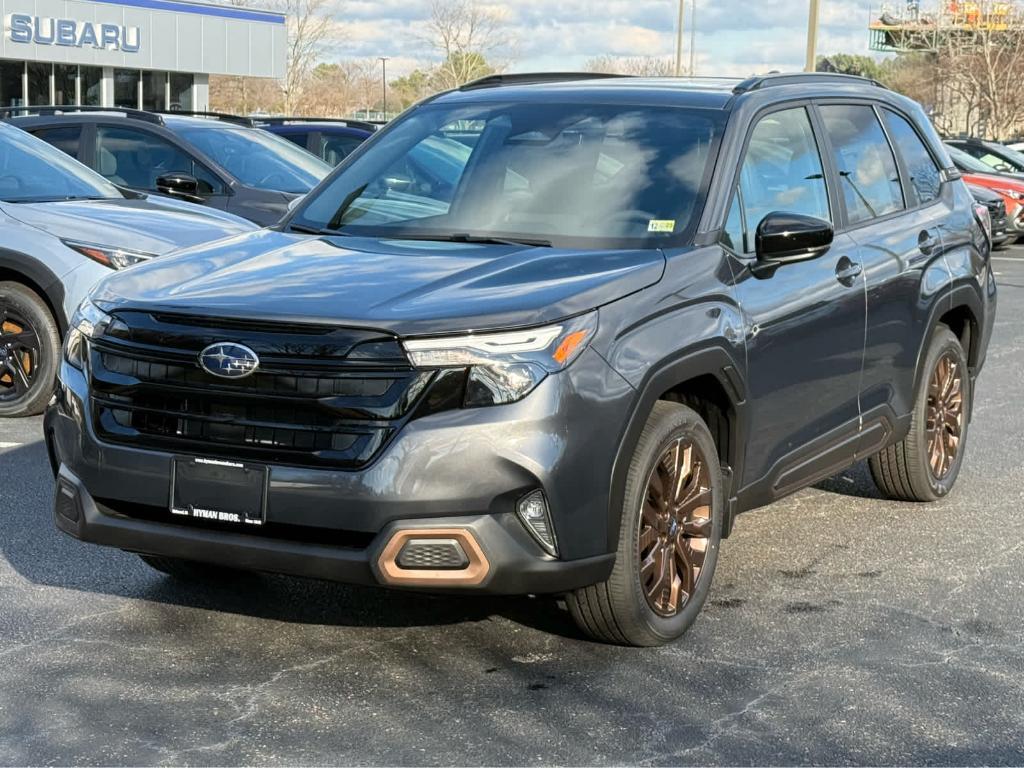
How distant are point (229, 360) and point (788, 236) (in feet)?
6.35

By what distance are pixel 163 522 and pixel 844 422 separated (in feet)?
8.72

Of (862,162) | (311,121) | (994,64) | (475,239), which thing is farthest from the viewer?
(994,64)

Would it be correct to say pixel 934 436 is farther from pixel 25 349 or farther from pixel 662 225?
pixel 25 349

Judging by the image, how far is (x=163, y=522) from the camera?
4.49 metres

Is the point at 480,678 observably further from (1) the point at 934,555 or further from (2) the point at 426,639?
(1) the point at 934,555

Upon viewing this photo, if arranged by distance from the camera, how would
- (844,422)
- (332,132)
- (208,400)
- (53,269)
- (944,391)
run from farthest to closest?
1. (332,132)
2. (53,269)
3. (944,391)
4. (844,422)
5. (208,400)

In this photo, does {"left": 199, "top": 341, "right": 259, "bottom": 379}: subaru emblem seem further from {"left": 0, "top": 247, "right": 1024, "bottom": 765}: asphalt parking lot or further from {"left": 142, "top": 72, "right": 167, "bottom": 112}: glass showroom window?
{"left": 142, "top": 72, "right": 167, "bottom": 112}: glass showroom window

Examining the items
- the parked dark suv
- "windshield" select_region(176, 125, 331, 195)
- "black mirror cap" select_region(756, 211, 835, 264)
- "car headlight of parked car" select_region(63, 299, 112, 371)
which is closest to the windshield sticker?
"black mirror cap" select_region(756, 211, 835, 264)

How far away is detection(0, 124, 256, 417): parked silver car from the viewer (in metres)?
Answer: 8.53

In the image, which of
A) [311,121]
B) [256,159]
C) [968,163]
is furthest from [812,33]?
[256,159]

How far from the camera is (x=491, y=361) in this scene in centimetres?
421

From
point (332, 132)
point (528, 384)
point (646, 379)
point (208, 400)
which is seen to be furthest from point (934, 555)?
point (332, 132)

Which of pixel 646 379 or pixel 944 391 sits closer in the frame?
pixel 646 379

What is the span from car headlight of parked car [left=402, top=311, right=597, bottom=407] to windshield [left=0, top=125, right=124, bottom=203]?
18.2 feet
